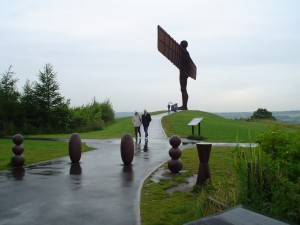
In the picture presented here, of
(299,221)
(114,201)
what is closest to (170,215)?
(114,201)

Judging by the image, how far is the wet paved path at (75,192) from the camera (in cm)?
626

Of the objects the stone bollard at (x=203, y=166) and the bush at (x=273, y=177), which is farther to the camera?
A: the stone bollard at (x=203, y=166)

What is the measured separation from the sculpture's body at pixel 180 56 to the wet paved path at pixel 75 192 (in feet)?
63.3

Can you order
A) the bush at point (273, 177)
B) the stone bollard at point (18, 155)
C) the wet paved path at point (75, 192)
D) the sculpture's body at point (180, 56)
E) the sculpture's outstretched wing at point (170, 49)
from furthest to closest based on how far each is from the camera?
the sculpture's body at point (180, 56)
the sculpture's outstretched wing at point (170, 49)
the stone bollard at point (18, 155)
the wet paved path at point (75, 192)
the bush at point (273, 177)

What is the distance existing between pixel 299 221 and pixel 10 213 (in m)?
4.86

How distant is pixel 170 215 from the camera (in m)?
6.38

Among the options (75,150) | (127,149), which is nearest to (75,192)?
(127,149)

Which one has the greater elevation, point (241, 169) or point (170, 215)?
point (241, 169)

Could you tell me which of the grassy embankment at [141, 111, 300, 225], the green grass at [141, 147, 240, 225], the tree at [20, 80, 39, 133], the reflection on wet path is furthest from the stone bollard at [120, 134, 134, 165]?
the tree at [20, 80, 39, 133]

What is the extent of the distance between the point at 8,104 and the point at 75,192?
91.2ft

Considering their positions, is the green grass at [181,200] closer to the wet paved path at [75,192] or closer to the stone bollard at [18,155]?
the wet paved path at [75,192]

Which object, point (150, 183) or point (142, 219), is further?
point (150, 183)

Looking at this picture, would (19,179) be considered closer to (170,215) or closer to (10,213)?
(10,213)

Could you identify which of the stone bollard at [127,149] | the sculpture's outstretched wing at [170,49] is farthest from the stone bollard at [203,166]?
the sculpture's outstretched wing at [170,49]
